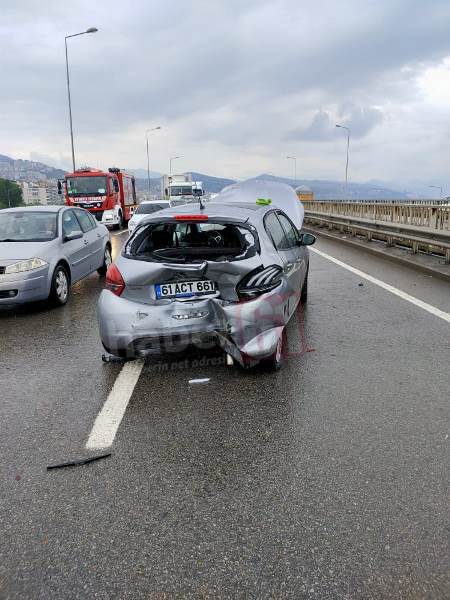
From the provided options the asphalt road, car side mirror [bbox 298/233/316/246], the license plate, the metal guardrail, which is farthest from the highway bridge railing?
the license plate

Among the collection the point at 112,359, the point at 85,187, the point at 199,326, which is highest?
the point at 85,187

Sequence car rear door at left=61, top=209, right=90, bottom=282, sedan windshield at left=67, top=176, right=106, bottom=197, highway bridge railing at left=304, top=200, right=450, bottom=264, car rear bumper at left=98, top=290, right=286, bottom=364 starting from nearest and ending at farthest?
car rear bumper at left=98, top=290, right=286, bottom=364 → car rear door at left=61, top=209, right=90, bottom=282 → highway bridge railing at left=304, top=200, right=450, bottom=264 → sedan windshield at left=67, top=176, right=106, bottom=197

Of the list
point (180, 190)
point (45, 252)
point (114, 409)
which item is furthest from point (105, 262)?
point (180, 190)

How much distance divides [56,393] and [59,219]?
482 centimetres

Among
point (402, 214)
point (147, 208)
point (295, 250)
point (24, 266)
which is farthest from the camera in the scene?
point (147, 208)

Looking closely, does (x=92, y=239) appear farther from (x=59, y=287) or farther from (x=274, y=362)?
(x=274, y=362)

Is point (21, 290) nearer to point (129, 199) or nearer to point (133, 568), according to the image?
point (133, 568)

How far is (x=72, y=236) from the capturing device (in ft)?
26.8

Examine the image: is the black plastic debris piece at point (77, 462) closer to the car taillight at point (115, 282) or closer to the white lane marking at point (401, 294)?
the car taillight at point (115, 282)

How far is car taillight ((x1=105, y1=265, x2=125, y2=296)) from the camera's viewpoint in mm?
4484

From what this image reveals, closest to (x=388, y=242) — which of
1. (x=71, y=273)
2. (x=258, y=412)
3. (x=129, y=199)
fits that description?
(x=71, y=273)

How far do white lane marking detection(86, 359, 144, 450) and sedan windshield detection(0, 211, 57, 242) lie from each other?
157 inches

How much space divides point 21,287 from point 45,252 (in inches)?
29.2

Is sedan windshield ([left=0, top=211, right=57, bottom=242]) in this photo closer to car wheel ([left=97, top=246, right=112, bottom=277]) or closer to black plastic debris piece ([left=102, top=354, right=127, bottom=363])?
car wheel ([left=97, top=246, right=112, bottom=277])
